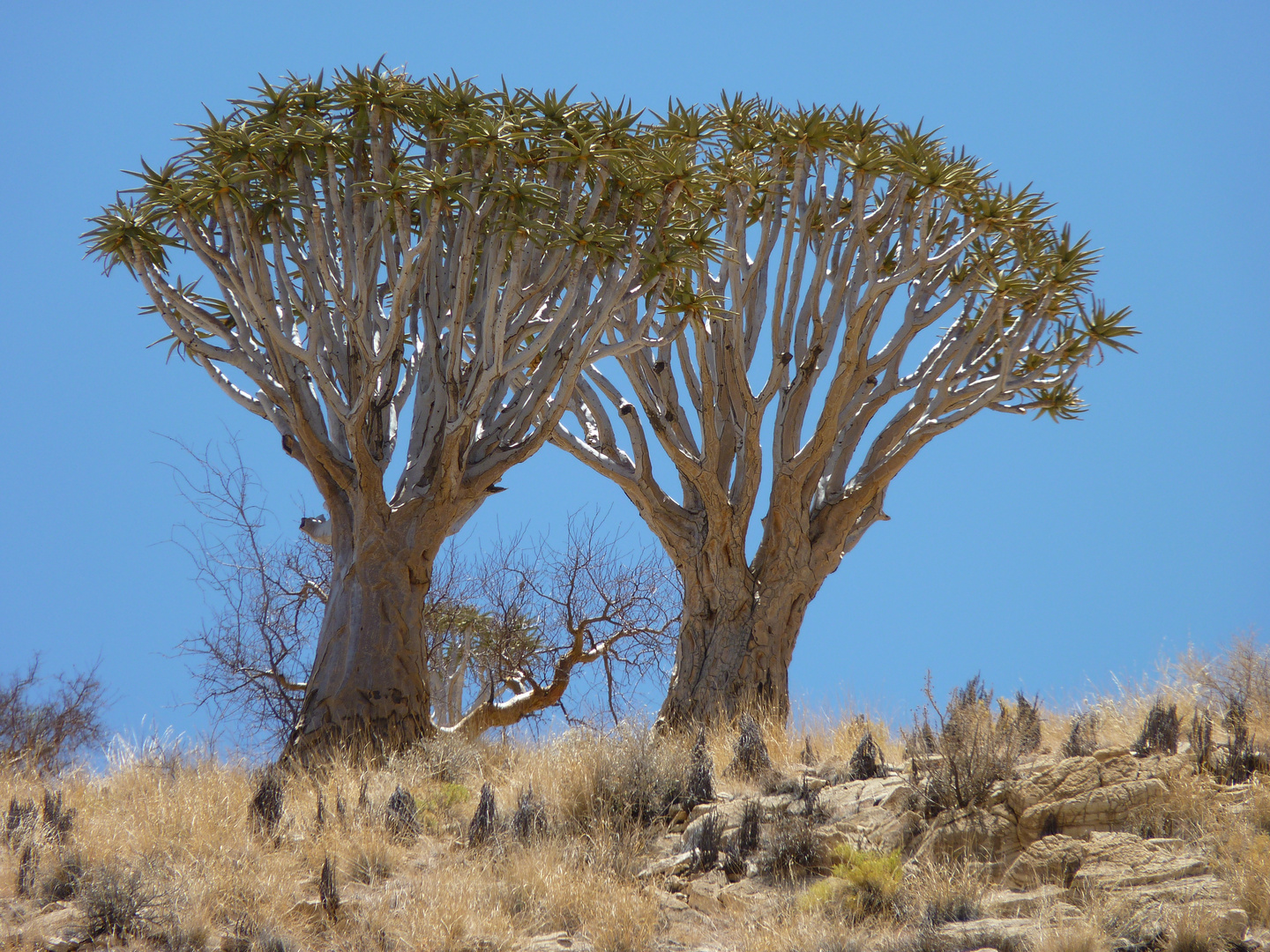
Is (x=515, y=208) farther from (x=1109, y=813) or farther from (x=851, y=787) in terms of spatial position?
(x=1109, y=813)

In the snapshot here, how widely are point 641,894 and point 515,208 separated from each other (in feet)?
16.5

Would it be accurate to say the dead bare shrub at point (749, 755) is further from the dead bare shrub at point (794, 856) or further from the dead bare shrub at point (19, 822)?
the dead bare shrub at point (19, 822)

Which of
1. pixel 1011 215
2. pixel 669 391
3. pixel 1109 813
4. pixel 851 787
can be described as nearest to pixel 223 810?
pixel 851 787

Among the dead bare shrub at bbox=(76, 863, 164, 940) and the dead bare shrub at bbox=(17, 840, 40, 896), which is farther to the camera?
the dead bare shrub at bbox=(17, 840, 40, 896)

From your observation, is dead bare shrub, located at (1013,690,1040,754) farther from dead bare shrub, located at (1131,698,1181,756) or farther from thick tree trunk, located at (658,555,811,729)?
thick tree trunk, located at (658,555,811,729)

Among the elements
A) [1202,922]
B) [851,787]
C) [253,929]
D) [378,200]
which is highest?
[378,200]

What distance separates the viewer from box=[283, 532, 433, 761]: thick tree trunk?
788 centimetres

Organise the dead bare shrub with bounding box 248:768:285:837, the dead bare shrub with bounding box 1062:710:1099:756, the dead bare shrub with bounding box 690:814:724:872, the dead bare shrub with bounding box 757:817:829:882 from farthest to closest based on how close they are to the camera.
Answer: the dead bare shrub with bounding box 1062:710:1099:756, the dead bare shrub with bounding box 248:768:285:837, the dead bare shrub with bounding box 690:814:724:872, the dead bare shrub with bounding box 757:817:829:882

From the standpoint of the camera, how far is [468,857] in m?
6.06

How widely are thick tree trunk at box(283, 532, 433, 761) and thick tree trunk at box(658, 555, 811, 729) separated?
8.62 feet

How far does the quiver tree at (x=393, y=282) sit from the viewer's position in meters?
8.11

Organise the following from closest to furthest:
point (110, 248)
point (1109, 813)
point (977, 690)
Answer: point (1109, 813)
point (977, 690)
point (110, 248)

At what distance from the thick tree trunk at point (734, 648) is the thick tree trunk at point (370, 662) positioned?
2.63 metres

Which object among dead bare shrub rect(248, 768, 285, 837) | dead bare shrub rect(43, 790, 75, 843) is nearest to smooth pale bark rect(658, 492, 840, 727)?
dead bare shrub rect(248, 768, 285, 837)
